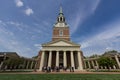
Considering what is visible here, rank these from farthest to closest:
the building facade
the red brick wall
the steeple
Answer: the steeple, the red brick wall, the building facade

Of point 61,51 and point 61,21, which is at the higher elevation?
point 61,21

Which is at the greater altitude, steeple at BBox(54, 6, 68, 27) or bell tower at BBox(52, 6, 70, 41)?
steeple at BBox(54, 6, 68, 27)

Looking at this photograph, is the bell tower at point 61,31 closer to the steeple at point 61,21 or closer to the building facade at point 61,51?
the steeple at point 61,21

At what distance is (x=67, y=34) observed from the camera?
5622 centimetres

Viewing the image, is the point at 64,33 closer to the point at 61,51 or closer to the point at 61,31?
the point at 61,31

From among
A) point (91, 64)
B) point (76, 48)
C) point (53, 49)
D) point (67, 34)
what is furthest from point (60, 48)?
point (91, 64)

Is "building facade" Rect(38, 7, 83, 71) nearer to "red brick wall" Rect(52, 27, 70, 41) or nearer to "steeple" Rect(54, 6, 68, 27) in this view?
"red brick wall" Rect(52, 27, 70, 41)

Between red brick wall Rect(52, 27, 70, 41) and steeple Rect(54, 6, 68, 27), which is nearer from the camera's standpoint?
red brick wall Rect(52, 27, 70, 41)

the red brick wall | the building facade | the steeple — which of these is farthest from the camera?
the steeple

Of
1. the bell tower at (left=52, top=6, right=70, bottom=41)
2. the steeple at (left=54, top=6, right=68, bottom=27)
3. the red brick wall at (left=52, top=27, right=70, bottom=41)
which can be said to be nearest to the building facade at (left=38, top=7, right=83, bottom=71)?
the red brick wall at (left=52, top=27, right=70, bottom=41)

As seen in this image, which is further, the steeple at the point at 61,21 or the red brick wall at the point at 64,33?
the steeple at the point at 61,21

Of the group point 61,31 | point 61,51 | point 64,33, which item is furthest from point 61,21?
point 61,51

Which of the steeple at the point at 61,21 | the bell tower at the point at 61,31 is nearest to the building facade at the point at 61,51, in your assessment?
the bell tower at the point at 61,31

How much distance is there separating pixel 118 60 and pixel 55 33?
2788cm
